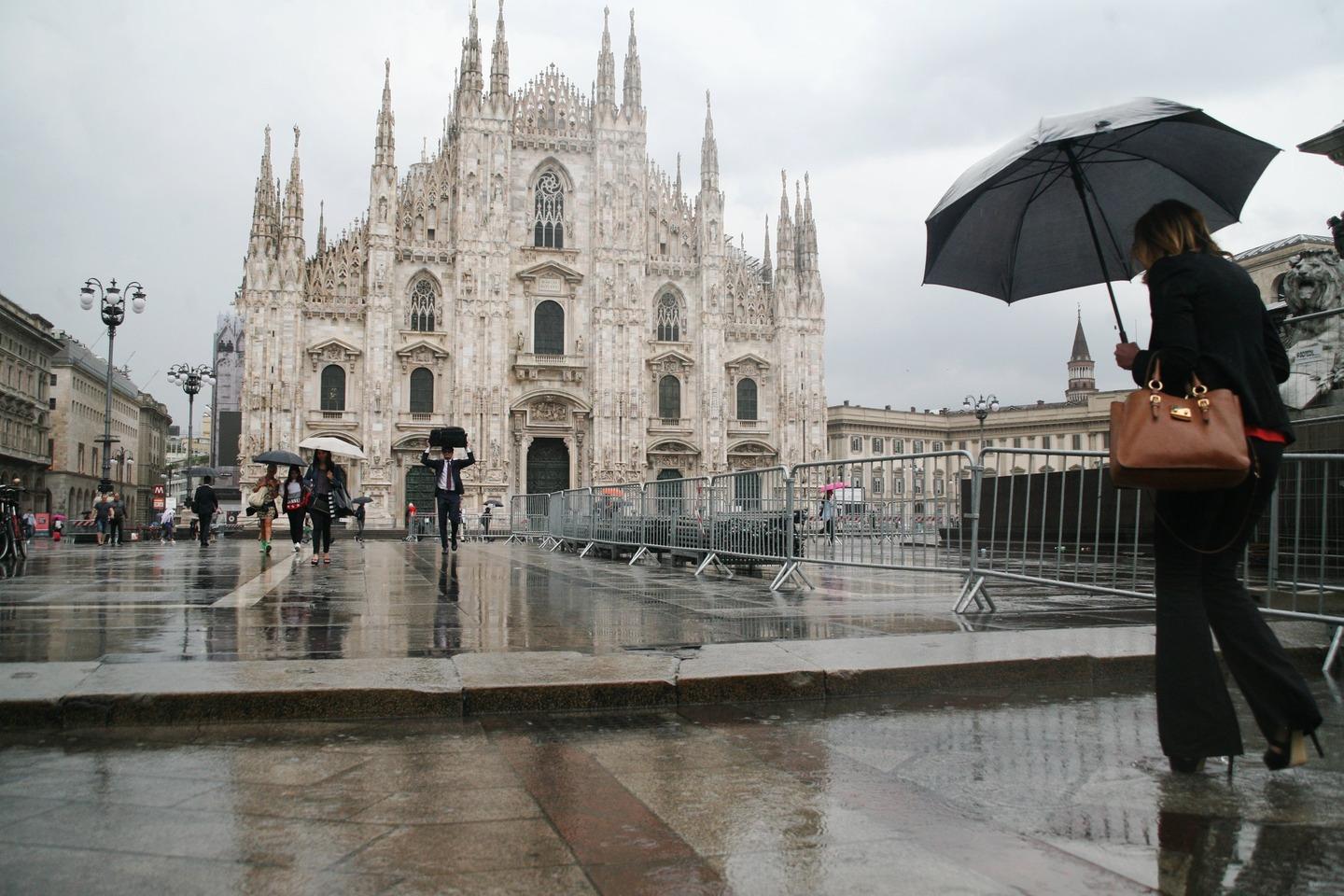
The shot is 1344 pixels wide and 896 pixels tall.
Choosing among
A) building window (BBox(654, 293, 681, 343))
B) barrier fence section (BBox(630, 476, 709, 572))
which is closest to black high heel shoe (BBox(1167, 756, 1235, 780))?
barrier fence section (BBox(630, 476, 709, 572))

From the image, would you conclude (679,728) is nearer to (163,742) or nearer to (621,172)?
(163,742)

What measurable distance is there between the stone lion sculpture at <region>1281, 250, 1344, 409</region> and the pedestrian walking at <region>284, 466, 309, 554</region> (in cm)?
1119

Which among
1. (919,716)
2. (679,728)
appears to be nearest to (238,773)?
(679,728)

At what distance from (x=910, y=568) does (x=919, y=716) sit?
12.7 feet

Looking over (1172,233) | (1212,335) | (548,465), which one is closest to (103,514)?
(548,465)

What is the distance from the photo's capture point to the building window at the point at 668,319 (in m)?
41.7

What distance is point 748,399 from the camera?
42531 mm

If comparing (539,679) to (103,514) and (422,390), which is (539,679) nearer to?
(103,514)

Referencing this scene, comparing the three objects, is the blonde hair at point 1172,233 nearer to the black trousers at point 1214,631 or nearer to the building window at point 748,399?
the black trousers at point 1214,631

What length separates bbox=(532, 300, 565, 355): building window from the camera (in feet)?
131

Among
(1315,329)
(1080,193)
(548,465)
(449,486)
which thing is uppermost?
(1315,329)

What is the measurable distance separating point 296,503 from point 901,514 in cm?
903

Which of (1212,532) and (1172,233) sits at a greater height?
(1172,233)

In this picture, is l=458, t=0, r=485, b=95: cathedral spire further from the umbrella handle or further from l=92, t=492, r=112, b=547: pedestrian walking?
the umbrella handle
